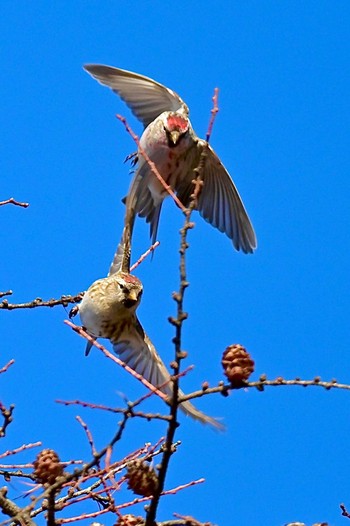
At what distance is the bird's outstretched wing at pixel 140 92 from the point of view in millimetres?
5555

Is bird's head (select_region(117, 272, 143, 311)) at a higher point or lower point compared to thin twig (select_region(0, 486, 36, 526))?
higher

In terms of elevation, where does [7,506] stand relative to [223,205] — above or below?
below

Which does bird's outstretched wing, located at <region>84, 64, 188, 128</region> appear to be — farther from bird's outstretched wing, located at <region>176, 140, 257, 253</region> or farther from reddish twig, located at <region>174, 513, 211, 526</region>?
reddish twig, located at <region>174, 513, 211, 526</region>

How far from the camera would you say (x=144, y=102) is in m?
5.73

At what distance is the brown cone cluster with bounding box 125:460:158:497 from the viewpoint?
243 centimetres

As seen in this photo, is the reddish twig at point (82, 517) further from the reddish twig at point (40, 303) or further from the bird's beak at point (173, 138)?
the bird's beak at point (173, 138)

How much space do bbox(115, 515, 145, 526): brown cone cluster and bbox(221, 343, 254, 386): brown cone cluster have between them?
46 cm

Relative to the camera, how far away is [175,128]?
203 inches

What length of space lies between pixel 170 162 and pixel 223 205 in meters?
0.57

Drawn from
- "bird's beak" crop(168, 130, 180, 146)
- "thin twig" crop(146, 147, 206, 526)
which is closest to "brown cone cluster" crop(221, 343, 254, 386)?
"thin twig" crop(146, 147, 206, 526)

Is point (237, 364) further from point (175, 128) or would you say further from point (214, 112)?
point (175, 128)

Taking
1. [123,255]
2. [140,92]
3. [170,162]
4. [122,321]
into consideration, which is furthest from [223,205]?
[122,321]

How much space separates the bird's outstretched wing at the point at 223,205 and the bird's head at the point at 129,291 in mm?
1287

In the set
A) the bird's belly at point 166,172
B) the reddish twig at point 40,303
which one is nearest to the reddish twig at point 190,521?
the reddish twig at point 40,303
